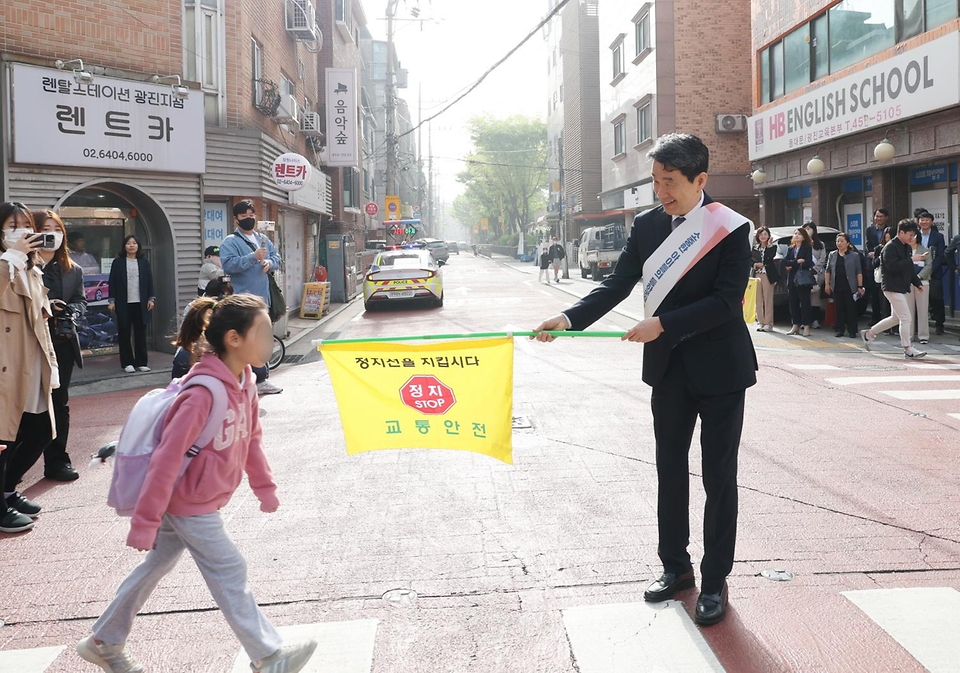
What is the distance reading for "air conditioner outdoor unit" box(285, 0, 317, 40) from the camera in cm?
2244

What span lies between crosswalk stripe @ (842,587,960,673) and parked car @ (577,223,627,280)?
29.8m

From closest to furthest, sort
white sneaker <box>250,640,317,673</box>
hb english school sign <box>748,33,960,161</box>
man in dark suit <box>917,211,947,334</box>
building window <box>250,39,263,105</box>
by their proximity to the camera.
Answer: white sneaker <box>250,640,317,673</box> < man in dark suit <box>917,211,947,334</box> < hb english school sign <box>748,33,960,161</box> < building window <box>250,39,263,105</box>

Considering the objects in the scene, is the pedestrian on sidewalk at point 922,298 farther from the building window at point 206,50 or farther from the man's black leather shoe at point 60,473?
the building window at point 206,50

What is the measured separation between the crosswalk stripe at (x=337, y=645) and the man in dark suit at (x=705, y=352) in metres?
1.27

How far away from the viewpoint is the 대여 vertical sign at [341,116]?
2706 centimetres

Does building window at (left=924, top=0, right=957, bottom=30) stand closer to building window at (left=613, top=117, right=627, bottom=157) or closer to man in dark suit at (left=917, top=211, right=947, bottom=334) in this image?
man in dark suit at (left=917, top=211, right=947, bottom=334)

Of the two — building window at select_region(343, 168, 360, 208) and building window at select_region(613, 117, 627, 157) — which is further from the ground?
building window at select_region(613, 117, 627, 157)

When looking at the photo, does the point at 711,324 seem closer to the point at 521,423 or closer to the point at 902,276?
the point at 521,423

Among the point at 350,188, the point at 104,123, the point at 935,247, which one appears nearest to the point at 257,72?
the point at 104,123

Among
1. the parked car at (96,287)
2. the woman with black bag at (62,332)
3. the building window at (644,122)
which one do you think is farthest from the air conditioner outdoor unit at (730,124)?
the woman with black bag at (62,332)

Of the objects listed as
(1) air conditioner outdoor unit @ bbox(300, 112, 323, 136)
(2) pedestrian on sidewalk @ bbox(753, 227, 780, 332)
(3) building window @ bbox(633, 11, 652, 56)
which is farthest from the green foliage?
(2) pedestrian on sidewalk @ bbox(753, 227, 780, 332)

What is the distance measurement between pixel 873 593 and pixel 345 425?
2523mm

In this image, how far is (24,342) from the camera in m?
5.45

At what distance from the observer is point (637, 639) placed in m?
3.66
